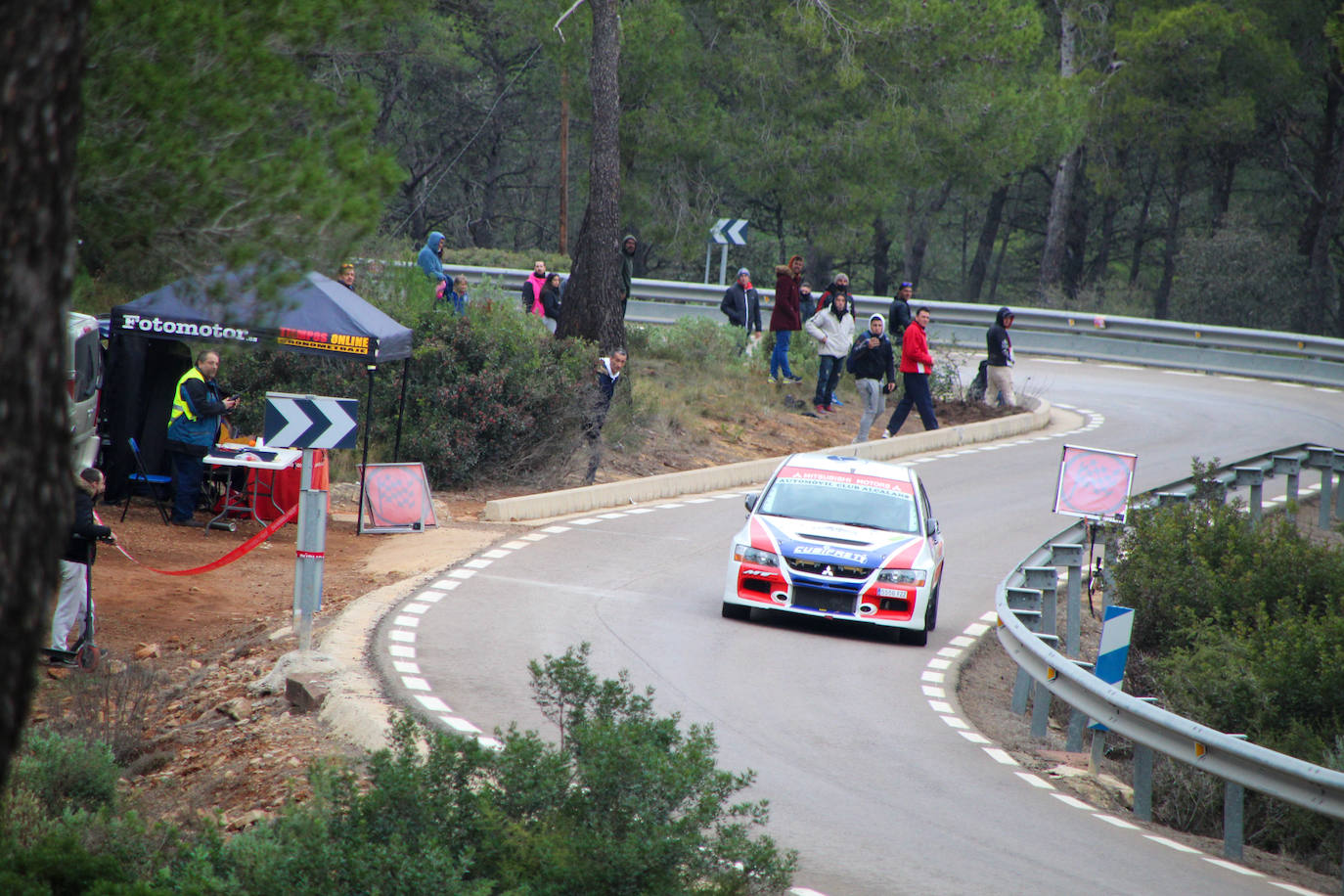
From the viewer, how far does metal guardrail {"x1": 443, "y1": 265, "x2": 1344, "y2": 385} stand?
35.1 metres

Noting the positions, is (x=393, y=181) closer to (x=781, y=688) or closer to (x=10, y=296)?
(x=781, y=688)

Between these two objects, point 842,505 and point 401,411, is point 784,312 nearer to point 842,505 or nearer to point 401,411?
point 401,411

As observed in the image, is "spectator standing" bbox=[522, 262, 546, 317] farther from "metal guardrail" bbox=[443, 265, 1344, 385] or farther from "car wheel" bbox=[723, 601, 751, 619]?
"car wheel" bbox=[723, 601, 751, 619]

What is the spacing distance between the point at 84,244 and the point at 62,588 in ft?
8.67

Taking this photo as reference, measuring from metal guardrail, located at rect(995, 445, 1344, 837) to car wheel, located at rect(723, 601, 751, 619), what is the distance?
2534mm

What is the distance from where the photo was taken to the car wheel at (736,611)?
14.2 m

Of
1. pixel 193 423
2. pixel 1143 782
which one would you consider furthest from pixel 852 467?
pixel 193 423

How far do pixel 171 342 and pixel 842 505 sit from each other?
792cm

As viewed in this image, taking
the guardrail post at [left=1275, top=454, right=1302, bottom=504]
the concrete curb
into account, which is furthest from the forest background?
the guardrail post at [left=1275, top=454, right=1302, bottom=504]

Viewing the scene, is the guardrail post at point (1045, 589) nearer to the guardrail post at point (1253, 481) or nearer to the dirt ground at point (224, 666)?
the dirt ground at point (224, 666)

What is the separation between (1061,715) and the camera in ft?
47.2

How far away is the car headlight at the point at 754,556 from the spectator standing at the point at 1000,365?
44.6ft

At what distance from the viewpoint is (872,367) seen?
23938mm

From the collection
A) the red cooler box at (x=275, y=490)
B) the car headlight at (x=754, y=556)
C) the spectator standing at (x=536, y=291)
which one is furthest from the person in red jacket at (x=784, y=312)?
the car headlight at (x=754, y=556)
